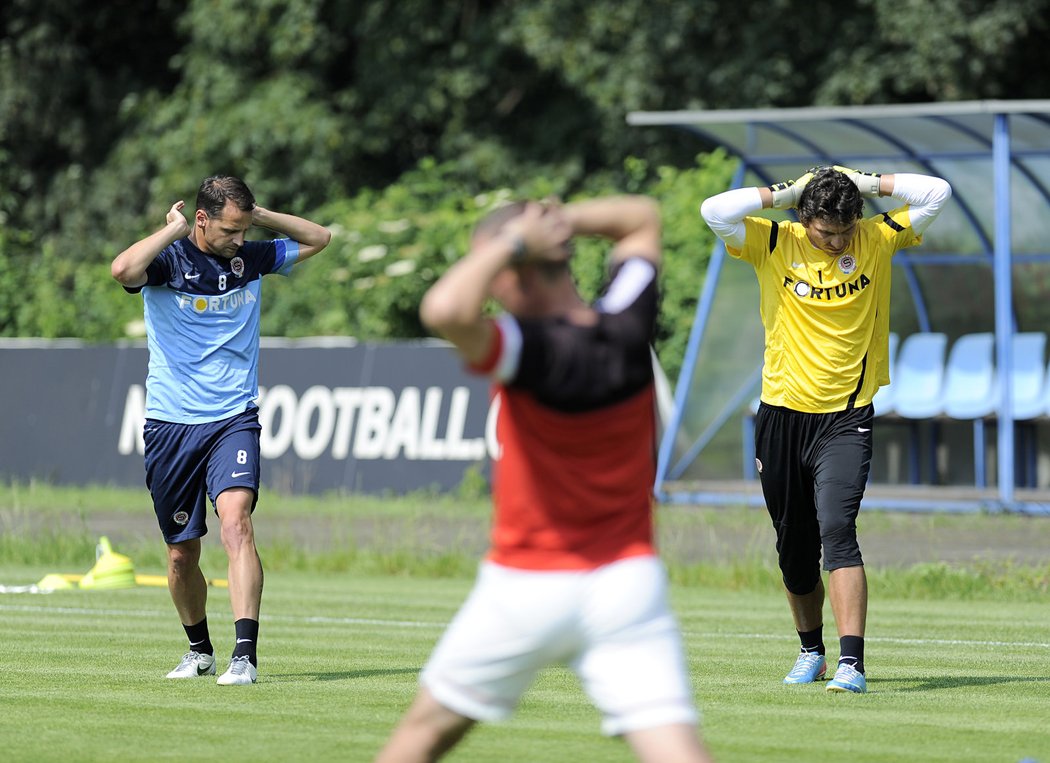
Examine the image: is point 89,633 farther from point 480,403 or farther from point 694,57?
point 694,57

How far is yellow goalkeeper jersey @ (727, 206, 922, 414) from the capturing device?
927 centimetres

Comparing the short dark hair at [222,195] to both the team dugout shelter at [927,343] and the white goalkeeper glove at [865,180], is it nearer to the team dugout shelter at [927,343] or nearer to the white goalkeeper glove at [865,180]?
the white goalkeeper glove at [865,180]

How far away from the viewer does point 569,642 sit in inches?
209

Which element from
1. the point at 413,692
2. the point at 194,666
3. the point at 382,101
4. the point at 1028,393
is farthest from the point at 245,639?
the point at 382,101

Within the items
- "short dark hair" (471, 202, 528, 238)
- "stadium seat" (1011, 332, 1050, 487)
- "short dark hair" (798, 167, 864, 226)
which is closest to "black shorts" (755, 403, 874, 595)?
"short dark hair" (798, 167, 864, 226)

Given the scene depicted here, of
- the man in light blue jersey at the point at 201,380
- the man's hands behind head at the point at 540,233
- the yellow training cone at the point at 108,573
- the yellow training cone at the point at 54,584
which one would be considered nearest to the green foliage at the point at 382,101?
the yellow training cone at the point at 108,573

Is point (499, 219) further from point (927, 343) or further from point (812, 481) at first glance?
point (927, 343)

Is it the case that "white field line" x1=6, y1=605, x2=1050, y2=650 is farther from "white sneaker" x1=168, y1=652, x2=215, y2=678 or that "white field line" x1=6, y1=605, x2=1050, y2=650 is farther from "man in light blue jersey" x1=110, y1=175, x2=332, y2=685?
"man in light blue jersey" x1=110, y1=175, x2=332, y2=685

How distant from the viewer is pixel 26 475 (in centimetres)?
2447

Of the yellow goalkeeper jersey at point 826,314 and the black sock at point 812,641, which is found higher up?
the yellow goalkeeper jersey at point 826,314

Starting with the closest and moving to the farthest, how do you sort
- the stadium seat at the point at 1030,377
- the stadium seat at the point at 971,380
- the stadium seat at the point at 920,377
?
the stadium seat at the point at 1030,377, the stadium seat at the point at 971,380, the stadium seat at the point at 920,377

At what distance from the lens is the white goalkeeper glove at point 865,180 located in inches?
366

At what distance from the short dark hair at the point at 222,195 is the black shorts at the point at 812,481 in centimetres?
265

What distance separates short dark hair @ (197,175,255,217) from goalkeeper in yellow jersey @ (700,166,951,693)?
7.10ft
